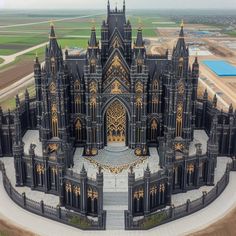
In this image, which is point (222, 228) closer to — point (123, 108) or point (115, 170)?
point (115, 170)

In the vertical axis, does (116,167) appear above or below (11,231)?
above

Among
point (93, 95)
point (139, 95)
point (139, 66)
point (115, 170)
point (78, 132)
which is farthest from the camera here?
point (78, 132)

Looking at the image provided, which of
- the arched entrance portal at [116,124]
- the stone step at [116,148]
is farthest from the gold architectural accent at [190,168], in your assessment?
the arched entrance portal at [116,124]

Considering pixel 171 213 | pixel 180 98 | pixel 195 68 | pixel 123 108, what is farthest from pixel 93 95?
pixel 171 213

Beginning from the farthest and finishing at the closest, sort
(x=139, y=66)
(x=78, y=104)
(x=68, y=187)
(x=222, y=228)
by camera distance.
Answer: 1. (x=78, y=104)
2. (x=139, y=66)
3. (x=68, y=187)
4. (x=222, y=228)

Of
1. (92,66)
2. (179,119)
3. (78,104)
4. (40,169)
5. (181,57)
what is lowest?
(40,169)

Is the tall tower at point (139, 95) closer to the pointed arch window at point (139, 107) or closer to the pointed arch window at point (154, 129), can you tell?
the pointed arch window at point (139, 107)

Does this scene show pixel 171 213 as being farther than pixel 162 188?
No

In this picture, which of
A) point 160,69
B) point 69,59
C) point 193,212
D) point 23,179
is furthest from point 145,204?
point 69,59
